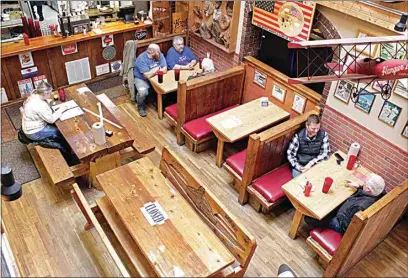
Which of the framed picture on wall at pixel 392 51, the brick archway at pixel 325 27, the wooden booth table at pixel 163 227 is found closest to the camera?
the wooden booth table at pixel 163 227

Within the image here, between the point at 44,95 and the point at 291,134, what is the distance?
9.61 ft

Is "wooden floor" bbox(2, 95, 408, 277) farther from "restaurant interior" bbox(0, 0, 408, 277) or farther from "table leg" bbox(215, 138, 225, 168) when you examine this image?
"table leg" bbox(215, 138, 225, 168)

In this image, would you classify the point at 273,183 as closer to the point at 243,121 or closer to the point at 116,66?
the point at 243,121

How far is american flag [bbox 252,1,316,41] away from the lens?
162 inches

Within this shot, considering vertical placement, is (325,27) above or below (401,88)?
above

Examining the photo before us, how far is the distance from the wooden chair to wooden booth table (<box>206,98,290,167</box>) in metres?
0.89

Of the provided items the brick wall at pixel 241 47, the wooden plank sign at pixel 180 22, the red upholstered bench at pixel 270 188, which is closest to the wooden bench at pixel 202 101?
the brick wall at pixel 241 47

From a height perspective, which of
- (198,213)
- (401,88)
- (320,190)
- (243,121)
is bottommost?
(198,213)

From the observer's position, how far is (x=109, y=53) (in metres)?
6.37

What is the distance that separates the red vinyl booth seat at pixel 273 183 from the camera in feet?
13.2

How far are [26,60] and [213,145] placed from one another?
3132 millimetres

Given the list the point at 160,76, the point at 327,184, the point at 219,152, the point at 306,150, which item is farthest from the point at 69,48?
the point at 327,184

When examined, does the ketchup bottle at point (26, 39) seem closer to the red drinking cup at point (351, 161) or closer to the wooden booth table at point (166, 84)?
the wooden booth table at point (166, 84)

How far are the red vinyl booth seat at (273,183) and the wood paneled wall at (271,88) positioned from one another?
864mm
